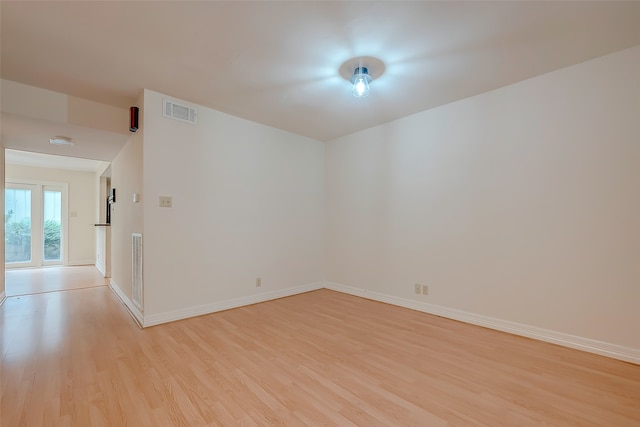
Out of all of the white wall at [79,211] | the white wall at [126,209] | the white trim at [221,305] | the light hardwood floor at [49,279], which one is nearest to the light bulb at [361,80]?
the white wall at [126,209]

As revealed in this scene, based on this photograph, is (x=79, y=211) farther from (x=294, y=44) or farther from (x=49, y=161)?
(x=294, y=44)

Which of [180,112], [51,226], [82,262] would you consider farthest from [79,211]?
[180,112]

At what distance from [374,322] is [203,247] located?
2229 mm

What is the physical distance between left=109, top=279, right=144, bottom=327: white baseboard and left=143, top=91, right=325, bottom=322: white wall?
19 centimetres

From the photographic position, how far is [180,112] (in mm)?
3176

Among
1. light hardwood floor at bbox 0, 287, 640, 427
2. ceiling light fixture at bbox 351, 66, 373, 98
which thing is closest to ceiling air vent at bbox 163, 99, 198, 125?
ceiling light fixture at bbox 351, 66, 373, 98

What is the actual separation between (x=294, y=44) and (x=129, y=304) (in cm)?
360

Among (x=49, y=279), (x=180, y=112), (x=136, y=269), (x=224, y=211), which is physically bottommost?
(x=49, y=279)

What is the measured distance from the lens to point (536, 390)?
1808 millimetres

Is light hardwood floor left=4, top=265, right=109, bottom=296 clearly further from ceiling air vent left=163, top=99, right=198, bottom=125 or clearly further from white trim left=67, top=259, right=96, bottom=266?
ceiling air vent left=163, top=99, right=198, bottom=125

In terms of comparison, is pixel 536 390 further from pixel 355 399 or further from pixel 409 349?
pixel 355 399

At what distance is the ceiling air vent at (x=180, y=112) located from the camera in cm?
308

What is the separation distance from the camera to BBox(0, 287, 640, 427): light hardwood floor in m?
1.57

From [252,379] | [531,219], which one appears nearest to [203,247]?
[252,379]
